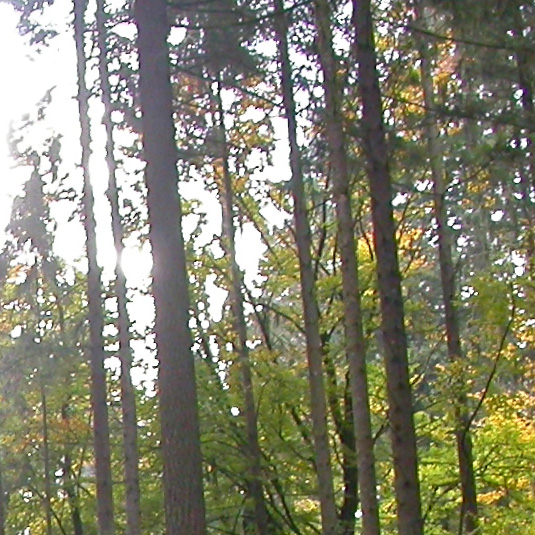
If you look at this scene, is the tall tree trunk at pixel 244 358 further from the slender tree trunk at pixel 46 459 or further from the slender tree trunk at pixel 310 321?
the slender tree trunk at pixel 46 459

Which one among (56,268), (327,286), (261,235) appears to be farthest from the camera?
(56,268)

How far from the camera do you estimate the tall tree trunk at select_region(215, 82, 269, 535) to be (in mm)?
17578

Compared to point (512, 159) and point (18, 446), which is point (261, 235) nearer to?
point (512, 159)

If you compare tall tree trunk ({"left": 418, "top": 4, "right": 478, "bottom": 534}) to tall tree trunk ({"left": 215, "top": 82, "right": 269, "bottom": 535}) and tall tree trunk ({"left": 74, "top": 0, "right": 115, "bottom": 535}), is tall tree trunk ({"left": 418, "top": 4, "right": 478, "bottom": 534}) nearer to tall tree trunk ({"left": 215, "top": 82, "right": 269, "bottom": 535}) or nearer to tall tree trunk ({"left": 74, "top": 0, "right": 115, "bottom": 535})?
tall tree trunk ({"left": 215, "top": 82, "right": 269, "bottom": 535})

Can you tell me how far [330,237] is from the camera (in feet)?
63.0

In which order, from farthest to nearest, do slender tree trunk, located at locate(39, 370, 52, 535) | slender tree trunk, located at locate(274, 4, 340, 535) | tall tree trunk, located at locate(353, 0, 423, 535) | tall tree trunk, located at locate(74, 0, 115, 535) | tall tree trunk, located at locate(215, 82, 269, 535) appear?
slender tree trunk, located at locate(39, 370, 52, 535), tall tree trunk, located at locate(215, 82, 269, 535), tall tree trunk, located at locate(74, 0, 115, 535), slender tree trunk, located at locate(274, 4, 340, 535), tall tree trunk, located at locate(353, 0, 423, 535)

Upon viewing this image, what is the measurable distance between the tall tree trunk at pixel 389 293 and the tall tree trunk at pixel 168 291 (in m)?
2.11

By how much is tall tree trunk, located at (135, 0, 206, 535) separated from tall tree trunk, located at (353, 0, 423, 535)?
211 centimetres

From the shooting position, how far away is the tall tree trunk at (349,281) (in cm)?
1237

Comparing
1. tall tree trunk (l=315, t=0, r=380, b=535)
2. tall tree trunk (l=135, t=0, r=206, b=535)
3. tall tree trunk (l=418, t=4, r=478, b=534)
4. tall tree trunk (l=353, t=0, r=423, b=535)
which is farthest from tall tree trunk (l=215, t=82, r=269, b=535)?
tall tree trunk (l=135, t=0, r=206, b=535)

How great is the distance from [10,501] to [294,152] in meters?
16.7

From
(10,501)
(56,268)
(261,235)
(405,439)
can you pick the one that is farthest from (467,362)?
(10,501)

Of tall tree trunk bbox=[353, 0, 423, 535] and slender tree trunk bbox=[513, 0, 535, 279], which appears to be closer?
tall tree trunk bbox=[353, 0, 423, 535]

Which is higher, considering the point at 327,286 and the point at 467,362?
the point at 327,286
